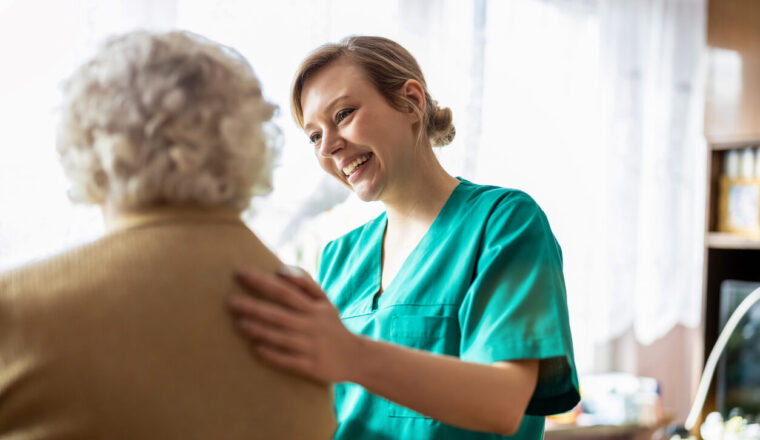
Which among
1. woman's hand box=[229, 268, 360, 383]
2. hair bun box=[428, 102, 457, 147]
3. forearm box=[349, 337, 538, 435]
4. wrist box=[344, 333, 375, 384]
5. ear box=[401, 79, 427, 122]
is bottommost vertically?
forearm box=[349, 337, 538, 435]

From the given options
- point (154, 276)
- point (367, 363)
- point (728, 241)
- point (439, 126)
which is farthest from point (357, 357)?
point (728, 241)

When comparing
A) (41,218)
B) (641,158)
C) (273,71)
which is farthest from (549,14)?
(41,218)

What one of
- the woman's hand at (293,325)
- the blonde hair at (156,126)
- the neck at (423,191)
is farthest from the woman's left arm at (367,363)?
the neck at (423,191)

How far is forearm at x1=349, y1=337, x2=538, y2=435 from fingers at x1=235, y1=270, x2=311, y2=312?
95mm

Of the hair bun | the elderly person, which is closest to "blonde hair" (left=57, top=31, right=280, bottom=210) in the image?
the elderly person

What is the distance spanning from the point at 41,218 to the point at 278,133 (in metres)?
1.37

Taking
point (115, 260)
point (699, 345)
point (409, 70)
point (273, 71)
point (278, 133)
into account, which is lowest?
point (699, 345)

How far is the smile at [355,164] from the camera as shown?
Result: 4.32 ft

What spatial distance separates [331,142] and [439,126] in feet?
0.79

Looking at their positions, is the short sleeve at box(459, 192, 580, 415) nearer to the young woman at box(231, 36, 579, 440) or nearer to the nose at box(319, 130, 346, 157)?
the young woman at box(231, 36, 579, 440)

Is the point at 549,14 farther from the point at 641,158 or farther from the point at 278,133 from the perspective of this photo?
the point at 278,133

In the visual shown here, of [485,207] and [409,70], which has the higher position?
[409,70]

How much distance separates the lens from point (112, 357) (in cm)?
63

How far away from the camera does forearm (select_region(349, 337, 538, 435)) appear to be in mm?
830
